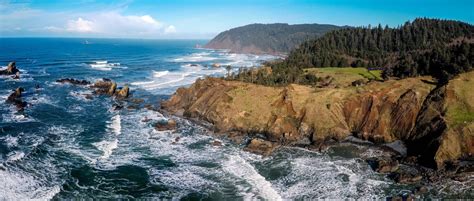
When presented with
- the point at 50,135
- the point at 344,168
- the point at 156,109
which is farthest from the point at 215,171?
the point at 156,109

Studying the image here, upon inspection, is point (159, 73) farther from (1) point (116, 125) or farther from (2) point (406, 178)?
(2) point (406, 178)

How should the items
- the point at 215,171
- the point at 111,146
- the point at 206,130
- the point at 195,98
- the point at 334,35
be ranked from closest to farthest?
the point at 215,171
the point at 111,146
the point at 206,130
the point at 195,98
the point at 334,35

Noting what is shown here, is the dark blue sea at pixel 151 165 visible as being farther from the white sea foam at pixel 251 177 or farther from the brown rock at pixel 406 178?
the brown rock at pixel 406 178

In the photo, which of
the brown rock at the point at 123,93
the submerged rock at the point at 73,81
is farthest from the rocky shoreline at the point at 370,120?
the submerged rock at the point at 73,81

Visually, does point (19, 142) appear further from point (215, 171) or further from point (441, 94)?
point (441, 94)

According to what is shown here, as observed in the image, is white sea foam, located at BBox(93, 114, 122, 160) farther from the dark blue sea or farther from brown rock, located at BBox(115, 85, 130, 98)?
brown rock, located at BBox(115, 85, 130, 98)

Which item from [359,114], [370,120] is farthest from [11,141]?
[370,120]

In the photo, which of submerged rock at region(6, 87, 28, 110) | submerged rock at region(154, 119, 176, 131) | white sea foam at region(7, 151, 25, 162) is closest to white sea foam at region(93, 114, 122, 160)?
submerged rock at region(154, 119, 176, 131)
